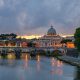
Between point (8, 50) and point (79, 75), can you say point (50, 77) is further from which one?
point (8, 50)

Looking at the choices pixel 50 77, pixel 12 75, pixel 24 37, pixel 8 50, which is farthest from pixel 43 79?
pixel 24 37

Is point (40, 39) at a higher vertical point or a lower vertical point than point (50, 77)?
higher

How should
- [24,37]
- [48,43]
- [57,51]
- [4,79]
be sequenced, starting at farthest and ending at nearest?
[24,37] < [48,43] < [57,51] < [4,79]

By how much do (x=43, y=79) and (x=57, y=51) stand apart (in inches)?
2119

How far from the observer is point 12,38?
471 feet

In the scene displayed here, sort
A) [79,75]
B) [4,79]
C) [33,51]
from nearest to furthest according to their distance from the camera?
[4,79]
[79,75]
[33,51]

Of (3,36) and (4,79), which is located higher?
(3,36)

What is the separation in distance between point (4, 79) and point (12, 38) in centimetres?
10538

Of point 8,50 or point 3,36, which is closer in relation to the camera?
point 8,50

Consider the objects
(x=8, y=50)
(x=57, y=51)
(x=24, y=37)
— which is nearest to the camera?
(x=57, y=51)

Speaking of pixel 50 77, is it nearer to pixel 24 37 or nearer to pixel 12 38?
pixel 12 38

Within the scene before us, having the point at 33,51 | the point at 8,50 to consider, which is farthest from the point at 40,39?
the point at 33,51

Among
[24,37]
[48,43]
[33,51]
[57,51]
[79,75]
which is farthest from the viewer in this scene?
[24,37]

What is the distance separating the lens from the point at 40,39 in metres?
147
